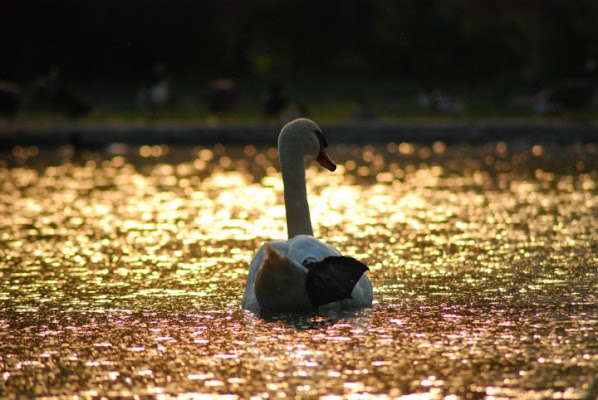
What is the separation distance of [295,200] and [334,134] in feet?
53.4

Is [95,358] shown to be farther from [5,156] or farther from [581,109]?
[581,109]

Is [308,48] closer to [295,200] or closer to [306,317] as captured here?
[295,200]

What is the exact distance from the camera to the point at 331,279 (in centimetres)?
778

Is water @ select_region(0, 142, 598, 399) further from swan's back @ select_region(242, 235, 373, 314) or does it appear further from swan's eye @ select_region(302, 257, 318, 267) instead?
swan's eye @ select_region(302, 257, 318, 267)

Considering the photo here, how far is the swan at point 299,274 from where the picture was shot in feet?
25.5

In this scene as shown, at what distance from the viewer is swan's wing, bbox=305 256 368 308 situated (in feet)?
25.4

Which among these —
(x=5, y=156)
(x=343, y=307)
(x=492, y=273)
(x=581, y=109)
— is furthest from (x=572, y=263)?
Result: (x=581, y=109)

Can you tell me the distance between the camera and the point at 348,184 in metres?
17.5

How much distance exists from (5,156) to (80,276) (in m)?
13.6

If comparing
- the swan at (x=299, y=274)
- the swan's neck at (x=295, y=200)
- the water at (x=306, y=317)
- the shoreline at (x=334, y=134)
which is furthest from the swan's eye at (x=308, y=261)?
the shoreline at (x=334, y=134)

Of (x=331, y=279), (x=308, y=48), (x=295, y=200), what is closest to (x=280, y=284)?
(x=331, y=279)

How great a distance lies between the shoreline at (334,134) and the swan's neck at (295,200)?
15758 millimetres

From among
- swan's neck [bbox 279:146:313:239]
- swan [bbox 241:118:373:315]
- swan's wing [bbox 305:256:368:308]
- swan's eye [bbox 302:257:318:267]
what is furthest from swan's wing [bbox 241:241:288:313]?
swan's neck [bbox 279:146:313:239]

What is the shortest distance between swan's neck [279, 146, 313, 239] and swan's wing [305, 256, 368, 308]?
1.05m
